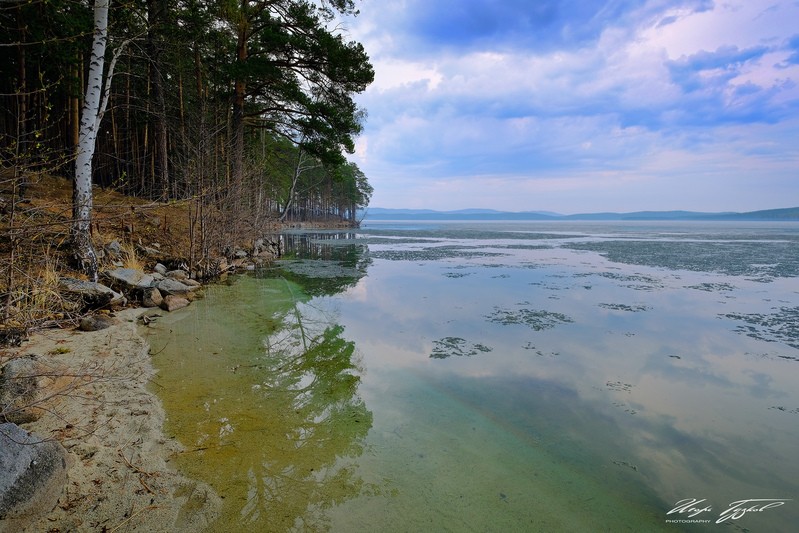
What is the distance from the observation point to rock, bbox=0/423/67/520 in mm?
2363

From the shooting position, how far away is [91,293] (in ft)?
23.5

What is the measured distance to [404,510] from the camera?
2.87m

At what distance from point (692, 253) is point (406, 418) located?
2343cm

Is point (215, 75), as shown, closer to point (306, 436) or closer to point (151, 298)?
point (151, 298)

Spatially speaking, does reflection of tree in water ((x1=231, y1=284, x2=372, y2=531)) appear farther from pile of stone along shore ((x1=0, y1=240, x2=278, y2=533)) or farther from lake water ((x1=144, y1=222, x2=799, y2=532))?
pile of stone along shore ((x1=0, y1=240, x2=278, y2=533))

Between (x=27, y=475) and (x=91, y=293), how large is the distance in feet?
19.0

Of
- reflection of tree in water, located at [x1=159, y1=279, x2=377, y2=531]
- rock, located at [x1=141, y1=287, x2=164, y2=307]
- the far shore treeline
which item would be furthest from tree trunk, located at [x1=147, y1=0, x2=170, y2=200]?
reflection of tree in water, located at [x1=159, y1=279, x2=377, y2=531]

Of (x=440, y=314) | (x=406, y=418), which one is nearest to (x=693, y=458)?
(x=406, y=418)

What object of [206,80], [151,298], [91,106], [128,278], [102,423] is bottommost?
[102,423]

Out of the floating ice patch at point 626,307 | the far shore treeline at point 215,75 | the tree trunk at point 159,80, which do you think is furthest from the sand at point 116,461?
the floating ice patch at point 626,307

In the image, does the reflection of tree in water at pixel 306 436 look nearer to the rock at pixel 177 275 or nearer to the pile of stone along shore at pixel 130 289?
the pile of stone along shore at pixel 130 289

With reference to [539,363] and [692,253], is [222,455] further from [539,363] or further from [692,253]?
[692,253]

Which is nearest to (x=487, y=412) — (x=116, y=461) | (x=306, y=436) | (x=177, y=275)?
(x=306, y=436)

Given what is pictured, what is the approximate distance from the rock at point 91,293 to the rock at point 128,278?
0.62 meters
